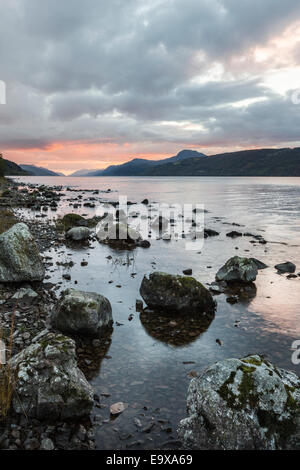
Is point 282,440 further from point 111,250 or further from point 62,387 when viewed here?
point 111,250

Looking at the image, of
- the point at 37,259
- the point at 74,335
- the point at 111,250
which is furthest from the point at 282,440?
the point at 111,250

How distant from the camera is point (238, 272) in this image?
A: 15484mm

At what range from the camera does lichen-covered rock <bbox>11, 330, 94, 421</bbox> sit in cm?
604

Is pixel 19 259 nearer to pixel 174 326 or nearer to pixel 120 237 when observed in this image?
pixel 174 326

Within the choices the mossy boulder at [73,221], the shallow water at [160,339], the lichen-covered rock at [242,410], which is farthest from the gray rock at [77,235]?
the lichen-covered rock at [242,410]

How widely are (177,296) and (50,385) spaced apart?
6.58 metres

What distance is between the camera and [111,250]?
2222cm

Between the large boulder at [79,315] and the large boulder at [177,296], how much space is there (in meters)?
2.79

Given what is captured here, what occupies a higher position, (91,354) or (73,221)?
(73,221)

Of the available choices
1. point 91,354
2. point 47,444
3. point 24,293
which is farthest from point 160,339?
point 24,293

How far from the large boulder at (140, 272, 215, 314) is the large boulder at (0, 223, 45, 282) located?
16.2ft

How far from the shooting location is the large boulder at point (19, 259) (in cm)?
1276

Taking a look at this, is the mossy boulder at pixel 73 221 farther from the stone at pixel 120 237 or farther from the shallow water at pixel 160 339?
the shallow water at pixel 160 339
